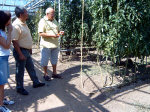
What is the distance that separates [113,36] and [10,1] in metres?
9.32

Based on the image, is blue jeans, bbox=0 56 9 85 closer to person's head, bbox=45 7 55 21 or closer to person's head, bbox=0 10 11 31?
person's head, bbox=0 10 11 31

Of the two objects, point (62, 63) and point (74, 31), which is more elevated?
point (74, 31)

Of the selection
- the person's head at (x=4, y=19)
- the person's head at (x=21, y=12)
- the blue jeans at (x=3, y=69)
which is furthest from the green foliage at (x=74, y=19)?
the blue jeans at (x=3, y=69)

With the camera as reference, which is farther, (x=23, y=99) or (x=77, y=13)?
(x=77, y=13)

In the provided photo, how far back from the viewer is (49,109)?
264 centimetres

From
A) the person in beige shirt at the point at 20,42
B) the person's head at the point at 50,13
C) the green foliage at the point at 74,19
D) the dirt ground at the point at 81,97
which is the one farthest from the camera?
the green foliage at the point at 74,19

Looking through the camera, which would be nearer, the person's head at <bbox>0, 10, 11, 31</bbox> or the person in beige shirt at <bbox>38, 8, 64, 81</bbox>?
the person's head at <bbox>0, 10, 11, 31</bbox>

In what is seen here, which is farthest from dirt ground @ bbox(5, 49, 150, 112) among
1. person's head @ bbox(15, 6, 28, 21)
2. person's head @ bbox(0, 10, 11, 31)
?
person's head @ bbox(15, 6, 28, 21)

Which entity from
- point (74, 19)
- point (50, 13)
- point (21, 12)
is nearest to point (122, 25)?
point (50, 13)

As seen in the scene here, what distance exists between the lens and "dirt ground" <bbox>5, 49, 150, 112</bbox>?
2.69 metres

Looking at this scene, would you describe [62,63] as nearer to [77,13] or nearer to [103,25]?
[77,13]

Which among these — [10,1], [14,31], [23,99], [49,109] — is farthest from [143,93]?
[10,1]

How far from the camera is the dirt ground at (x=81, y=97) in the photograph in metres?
2.69

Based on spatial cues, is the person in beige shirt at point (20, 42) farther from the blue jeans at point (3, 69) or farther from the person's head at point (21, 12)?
the blue jeans at point (3, 69)
